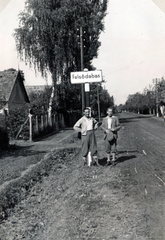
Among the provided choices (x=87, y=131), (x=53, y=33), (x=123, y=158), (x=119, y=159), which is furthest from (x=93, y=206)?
(x=53, y=33)

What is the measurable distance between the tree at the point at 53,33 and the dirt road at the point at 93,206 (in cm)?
1859

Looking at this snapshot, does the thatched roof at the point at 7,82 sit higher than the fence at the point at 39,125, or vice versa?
the thatched roof at the point at 7,82

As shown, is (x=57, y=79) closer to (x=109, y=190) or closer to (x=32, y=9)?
(x=32, y=9)

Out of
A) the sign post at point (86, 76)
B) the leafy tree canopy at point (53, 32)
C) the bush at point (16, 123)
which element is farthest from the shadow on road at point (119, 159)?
the leafy tree canopy at point (53, 32)

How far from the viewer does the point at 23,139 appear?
1689 centimetres

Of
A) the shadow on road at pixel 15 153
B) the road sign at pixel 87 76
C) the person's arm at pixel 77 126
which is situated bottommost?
the shadow on road at pixel 15 153

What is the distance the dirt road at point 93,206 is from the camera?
398 centimetres

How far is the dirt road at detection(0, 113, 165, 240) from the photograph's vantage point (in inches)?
157

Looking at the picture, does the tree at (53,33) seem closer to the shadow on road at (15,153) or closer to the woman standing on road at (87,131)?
the shadow on road at (15,153)

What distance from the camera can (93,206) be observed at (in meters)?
4.98

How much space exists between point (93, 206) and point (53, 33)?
22102 millimetres

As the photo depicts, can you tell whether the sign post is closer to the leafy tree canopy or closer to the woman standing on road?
the woman standing on road

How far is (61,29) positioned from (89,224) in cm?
2268

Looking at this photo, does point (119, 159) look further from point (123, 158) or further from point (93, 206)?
point (93, 206)
